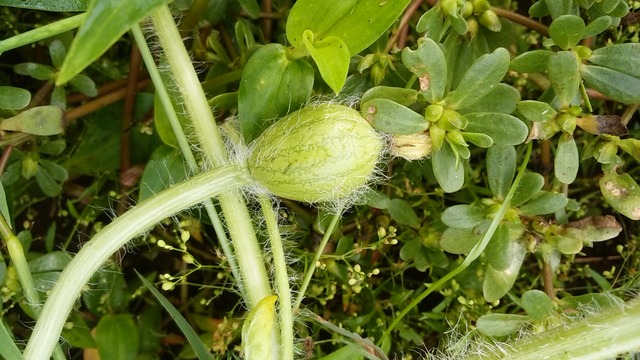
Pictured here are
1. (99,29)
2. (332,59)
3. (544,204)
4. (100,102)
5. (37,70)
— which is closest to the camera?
(99,29)

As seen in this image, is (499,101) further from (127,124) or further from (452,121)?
(127,124)

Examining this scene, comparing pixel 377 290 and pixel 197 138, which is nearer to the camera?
pixel 197 138

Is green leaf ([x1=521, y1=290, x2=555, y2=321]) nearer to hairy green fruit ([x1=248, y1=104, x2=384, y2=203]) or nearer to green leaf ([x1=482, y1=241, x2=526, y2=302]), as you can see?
green leaf ([x1=482, y1=241, x2=526, y2=302])

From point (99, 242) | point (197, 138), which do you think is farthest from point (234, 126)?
point (99, 242)

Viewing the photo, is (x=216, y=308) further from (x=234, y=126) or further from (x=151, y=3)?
(x=151, y=3)

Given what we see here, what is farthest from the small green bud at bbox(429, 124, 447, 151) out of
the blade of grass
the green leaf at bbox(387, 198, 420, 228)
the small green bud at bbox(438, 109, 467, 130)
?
the blade of grass

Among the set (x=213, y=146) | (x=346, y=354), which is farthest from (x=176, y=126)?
(x=346, y=354)

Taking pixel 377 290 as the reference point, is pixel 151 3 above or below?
above
